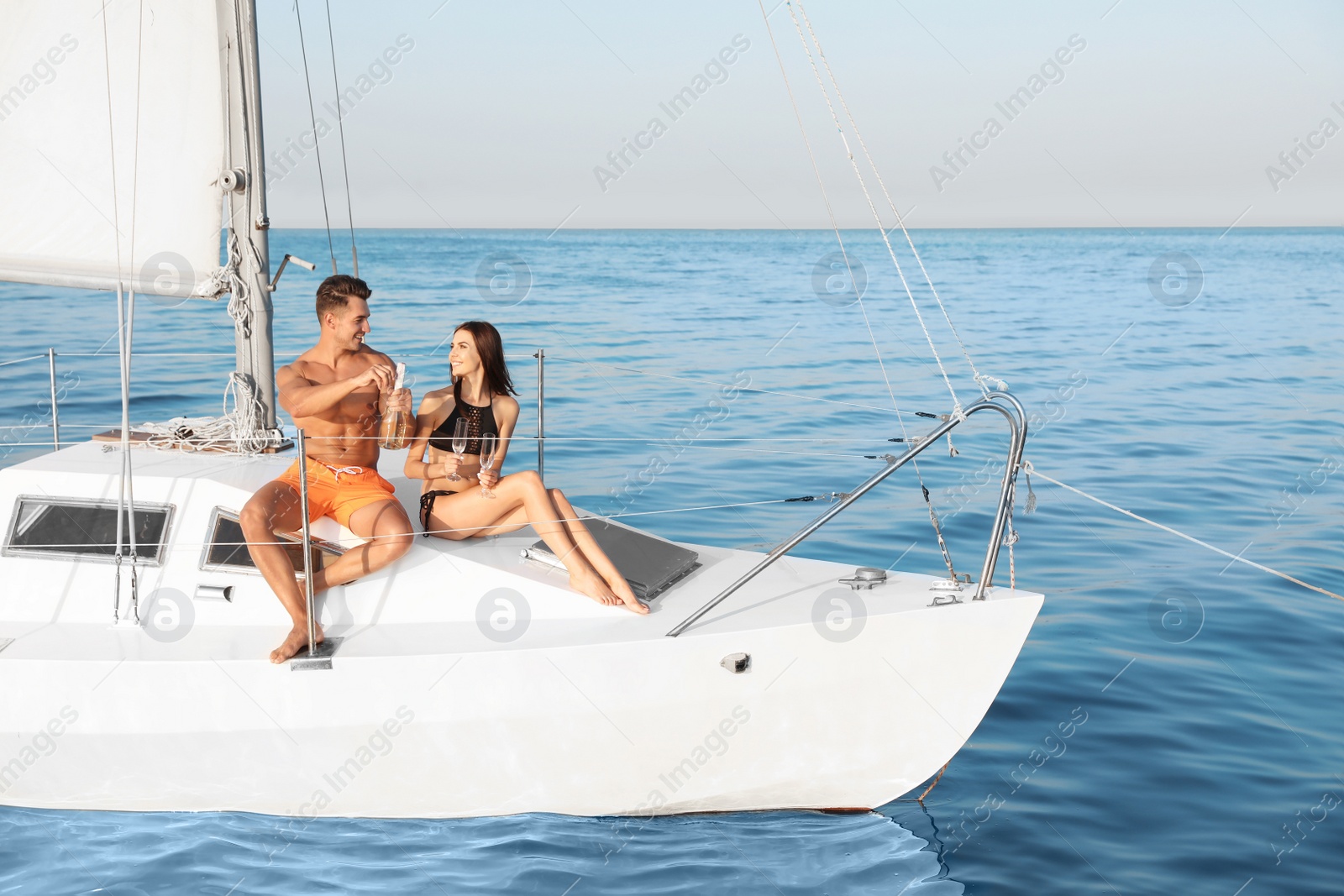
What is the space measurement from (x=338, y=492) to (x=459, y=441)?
0.51m

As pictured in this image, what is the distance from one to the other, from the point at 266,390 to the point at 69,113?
1509mm

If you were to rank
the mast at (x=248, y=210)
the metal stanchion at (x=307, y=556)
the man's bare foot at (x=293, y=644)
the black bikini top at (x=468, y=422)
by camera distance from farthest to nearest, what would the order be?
the mast at (x=248, y=210) → the black bikini top at (x=468, y=422) → the man's bare foot at (x=293, y=644) → the metal stanchion at (x=307, y=556)

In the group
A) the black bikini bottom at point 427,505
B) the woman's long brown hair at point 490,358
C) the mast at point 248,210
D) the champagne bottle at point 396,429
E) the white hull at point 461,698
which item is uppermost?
the mast at point 248,210

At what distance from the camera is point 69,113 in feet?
16.3

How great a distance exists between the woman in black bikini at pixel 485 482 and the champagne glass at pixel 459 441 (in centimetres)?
2

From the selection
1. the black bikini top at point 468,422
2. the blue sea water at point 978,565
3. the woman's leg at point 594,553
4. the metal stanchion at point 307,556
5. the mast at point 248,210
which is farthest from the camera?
the mast at point 248,210

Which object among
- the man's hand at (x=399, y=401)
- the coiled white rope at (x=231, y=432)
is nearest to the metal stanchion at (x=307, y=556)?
the man's hand at (x=399, y=401)

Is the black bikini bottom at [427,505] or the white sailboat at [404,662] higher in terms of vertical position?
the black bikini bottom at [427,505]

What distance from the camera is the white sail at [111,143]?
15.5ft

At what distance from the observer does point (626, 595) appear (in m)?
4.42

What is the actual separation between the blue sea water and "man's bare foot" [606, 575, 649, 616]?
0.67 m

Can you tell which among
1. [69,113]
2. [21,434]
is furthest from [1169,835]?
[21,434]

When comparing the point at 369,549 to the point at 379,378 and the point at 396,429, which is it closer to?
the point at 396,429

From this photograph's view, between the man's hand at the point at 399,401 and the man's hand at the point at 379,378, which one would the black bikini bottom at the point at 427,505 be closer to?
the man's hand at the point at 399,401
